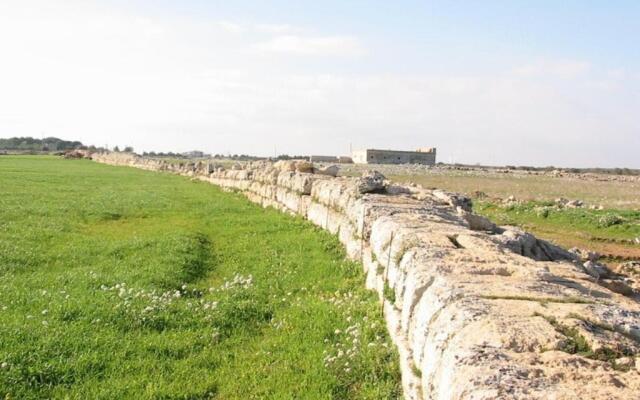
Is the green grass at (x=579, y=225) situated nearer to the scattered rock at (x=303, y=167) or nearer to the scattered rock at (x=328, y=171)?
the scattered rock at (x=328, y=171)

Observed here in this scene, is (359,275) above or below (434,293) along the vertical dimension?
below

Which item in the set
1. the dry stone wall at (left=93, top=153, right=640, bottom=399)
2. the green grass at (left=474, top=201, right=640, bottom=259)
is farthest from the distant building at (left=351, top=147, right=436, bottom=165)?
the dry stone wall at (left=93, top=153, right=640, bottom=399)

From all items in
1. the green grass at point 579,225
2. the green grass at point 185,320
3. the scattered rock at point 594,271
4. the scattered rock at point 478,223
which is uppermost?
the scattered rock at point 478,223

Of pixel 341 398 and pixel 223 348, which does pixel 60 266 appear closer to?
pixel 223 348

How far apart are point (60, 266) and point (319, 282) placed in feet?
15.9

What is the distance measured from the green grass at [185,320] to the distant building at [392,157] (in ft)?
322

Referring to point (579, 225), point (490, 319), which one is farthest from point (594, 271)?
point (579, 225)

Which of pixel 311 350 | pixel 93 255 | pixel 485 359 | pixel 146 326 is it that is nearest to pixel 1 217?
pixel 93 255

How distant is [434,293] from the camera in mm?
4602

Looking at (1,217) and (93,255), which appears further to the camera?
(1,217)

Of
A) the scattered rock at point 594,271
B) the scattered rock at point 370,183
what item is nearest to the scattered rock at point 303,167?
the scattered rock at point 370,183

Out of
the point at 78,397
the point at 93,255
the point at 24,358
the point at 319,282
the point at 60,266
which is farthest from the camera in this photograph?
the point at 93,255

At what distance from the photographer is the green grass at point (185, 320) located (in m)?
5.43

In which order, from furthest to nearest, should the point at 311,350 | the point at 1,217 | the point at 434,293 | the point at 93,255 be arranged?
the point at 1,217
the point at 93,255
the point at 311,350
the point at 434,293
